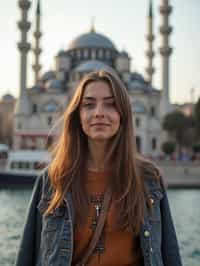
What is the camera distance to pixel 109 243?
5.88ft

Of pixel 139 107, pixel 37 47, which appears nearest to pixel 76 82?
pixel 37 47

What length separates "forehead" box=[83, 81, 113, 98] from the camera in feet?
6.37

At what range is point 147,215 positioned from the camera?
1849mm

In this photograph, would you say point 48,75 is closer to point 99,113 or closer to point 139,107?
point 139,107

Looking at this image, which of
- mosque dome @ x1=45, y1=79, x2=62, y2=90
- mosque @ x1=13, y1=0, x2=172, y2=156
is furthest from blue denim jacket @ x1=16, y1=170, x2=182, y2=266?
mosque dome @ x1=45, y1=79, x2=62, y2=90

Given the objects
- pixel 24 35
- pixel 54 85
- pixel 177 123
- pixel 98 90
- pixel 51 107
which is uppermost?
pixel 24 35

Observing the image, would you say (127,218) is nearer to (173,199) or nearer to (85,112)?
(85,112)

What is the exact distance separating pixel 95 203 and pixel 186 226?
917cm

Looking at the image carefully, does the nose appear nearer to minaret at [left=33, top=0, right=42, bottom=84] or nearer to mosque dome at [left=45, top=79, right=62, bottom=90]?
mosque dome at [left=45, top=79, right=62, bottom=90]

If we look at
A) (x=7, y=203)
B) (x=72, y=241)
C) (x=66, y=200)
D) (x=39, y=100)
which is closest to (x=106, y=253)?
(x=72, y=241)

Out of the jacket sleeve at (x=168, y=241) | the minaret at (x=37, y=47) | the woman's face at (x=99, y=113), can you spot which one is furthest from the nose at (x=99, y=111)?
the minaret at (x=37, y=47)

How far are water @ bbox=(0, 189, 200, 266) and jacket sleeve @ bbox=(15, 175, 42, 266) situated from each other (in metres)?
4.92

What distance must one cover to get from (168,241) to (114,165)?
0.41 meters

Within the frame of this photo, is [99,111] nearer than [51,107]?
Yes
